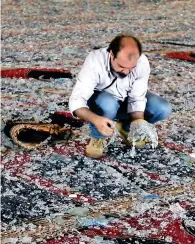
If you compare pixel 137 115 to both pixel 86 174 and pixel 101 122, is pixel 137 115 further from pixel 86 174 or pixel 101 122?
pixel 86 174

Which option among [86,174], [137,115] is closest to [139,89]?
[137,115]

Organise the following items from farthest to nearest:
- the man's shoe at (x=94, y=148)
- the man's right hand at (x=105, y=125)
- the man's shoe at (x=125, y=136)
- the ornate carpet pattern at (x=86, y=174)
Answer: the man's shoe at (x=125, y=136), the man's shoe at (x=94, y=148), the man's right hand at (x=105, y=125), the ornate carpet pattern at (x=86, y=174)

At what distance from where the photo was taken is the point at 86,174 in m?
3.59

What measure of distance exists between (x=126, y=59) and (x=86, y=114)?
438mm

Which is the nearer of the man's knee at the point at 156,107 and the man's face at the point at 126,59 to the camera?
the man's face at the point at 126,59

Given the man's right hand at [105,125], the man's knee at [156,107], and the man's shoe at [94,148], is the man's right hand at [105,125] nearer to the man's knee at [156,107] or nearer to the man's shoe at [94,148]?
the man's shoe at [94,148]

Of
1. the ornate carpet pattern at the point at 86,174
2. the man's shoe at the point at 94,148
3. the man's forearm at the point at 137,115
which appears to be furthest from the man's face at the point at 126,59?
the ornate carpet pattern at the point at 86,174

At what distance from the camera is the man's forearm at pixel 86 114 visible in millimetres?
3429

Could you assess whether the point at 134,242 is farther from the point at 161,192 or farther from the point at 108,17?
the point at 108,17

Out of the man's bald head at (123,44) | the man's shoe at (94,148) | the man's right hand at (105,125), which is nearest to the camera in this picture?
the man's right hand at (105,125)

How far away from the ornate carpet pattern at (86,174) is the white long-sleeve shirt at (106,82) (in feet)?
1.45

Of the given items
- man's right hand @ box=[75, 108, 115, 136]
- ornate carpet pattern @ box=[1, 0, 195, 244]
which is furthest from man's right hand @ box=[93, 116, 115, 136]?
ornate carpet pattern @ box=[1, 0, 195, 244]

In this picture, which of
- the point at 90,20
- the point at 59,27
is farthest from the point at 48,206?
the point at 90,20

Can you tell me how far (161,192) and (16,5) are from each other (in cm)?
930
